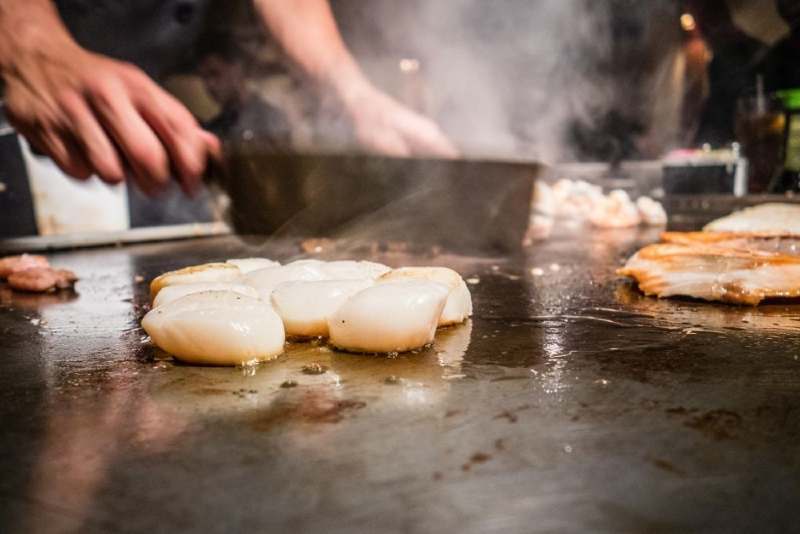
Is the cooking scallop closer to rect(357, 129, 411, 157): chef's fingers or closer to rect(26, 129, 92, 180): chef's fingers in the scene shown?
rect(26, 129, 92, 180): chef's fingers

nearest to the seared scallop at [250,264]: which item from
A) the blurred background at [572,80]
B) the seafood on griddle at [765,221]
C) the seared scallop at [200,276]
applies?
the seared scallop at [200,276]

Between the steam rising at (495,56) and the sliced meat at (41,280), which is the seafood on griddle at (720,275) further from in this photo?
the steam rising at (495,56)

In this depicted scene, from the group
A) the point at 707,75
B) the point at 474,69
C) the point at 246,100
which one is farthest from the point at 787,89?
the point at 246,100

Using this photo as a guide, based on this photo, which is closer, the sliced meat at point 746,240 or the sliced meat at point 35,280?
the sliced meat at point 35,280

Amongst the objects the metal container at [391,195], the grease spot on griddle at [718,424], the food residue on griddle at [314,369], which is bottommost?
the grease spot on griddle at [718,424]

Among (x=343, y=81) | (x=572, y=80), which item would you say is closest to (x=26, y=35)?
(x=343, y=81)

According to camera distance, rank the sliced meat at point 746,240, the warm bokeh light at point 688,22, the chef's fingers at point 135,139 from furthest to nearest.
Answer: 1. the warm bokeh light at point 688,22
2. the chef's fingers at point 135,139
3. the sliced meat at point 746,240

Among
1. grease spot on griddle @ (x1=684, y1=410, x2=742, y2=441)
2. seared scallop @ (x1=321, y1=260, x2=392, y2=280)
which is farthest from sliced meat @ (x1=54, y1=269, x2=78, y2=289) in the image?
grease spot on griddle @ (x1=684, y1=410, x2=742, y2=441)

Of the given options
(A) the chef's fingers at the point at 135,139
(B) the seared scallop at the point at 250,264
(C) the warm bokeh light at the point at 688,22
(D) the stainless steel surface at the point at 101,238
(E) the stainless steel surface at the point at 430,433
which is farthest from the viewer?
(C) the warm bokeh light at the point at 688,22
